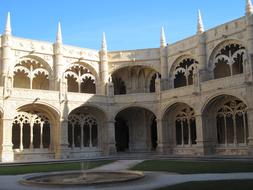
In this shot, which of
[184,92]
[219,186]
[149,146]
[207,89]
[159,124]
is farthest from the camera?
[149,146]

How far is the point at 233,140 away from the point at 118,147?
13412 mm

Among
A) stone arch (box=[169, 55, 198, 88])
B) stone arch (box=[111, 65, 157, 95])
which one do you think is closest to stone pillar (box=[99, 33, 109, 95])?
stone arch (box=[111, 65, 157, 95])

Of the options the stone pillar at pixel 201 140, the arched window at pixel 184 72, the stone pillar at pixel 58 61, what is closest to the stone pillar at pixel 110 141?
the stone pillar at pixel 58 61

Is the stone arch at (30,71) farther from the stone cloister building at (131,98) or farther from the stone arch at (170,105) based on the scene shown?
the stone arch at (170,105)

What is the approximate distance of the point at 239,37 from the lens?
29.2 metres

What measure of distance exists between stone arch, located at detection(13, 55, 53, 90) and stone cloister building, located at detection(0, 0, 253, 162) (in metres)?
0.09

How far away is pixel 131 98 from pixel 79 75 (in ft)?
18.4

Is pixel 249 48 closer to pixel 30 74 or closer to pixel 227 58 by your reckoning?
pixel 227 58

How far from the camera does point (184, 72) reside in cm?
3428

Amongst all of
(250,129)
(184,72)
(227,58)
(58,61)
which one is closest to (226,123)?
(250,129)

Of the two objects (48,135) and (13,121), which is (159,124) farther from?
(13,121)

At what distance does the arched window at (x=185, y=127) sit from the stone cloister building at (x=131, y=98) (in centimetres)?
9

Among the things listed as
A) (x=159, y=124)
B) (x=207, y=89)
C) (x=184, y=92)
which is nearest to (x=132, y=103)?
(x=159, y=124)

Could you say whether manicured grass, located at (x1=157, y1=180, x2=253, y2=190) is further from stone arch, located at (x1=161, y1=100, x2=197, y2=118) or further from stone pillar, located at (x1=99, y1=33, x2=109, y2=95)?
stone pillar, located at (x1=99, y1=33, x2=109, y2=95)
